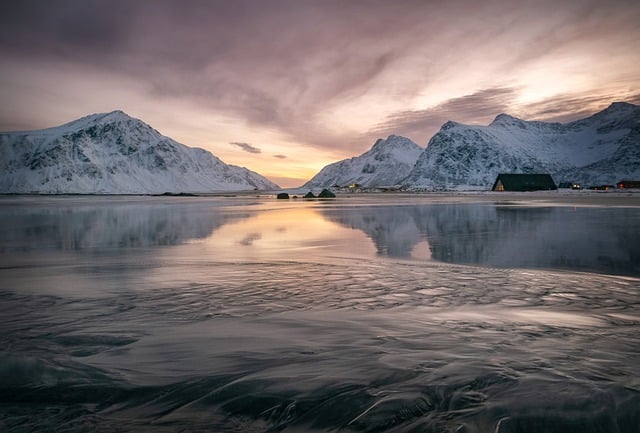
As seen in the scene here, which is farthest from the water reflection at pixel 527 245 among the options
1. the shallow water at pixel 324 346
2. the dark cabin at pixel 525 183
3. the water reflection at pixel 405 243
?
the dark cabin at pixel 525 183

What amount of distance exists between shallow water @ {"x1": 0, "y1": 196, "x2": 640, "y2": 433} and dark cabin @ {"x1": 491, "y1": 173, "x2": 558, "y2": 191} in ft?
463

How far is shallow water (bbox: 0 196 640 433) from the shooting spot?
422 centimetres

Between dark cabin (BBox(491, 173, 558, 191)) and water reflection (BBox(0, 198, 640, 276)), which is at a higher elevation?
dark cabin (BBox(491, 173, 558, 191))

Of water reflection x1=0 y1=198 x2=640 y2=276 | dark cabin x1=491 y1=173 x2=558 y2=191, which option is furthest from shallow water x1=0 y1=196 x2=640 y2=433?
dark cabin x1=491 y1=173 x2=558 y2=191

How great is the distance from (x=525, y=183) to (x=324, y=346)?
15338cm

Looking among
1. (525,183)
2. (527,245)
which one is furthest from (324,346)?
(525,183)

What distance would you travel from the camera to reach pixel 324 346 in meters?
5.99

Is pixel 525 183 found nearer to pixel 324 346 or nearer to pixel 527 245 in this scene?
pixel 527 245

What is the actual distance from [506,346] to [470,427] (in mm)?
2161

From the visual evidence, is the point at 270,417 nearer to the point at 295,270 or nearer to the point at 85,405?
the point at 85,405

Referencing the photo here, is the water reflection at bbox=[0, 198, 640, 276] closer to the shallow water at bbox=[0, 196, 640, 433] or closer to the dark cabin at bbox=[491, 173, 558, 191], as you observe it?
the shallow water at bbox=[0, 196, 640, 433]

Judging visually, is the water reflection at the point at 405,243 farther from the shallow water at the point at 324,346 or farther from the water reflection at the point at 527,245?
the shallow water at the point at 324,346

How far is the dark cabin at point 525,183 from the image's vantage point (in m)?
141

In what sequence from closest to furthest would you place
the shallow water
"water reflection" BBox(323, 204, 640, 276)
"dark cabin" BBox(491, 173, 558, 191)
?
the shallow water, "water reflection" BBox(323, 204, 640, 276), "dark cabin" BBox(491, 173, 558, 191)
